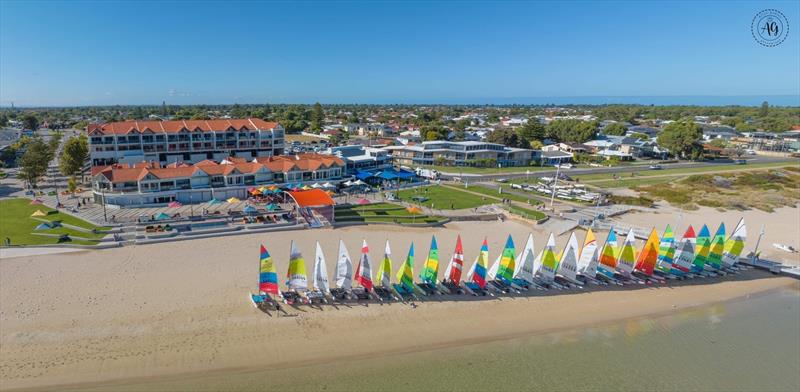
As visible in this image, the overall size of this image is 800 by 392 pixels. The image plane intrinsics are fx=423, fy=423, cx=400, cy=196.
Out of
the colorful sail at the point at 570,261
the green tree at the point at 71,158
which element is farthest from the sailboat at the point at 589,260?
the green tree at the point at 71,158

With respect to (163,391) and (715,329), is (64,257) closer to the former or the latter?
(163,391)

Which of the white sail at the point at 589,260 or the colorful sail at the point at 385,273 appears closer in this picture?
the colorful sail at the point at 385,273

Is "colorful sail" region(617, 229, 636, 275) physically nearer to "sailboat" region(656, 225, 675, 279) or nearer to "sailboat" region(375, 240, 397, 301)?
"sailboat" region(656, 225, 675, 279)

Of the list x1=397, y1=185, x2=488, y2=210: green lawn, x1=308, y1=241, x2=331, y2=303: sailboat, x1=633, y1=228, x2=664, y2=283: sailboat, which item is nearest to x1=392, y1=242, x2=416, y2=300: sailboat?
x1=308, y1=241, x2=331, y2=303: sailboat

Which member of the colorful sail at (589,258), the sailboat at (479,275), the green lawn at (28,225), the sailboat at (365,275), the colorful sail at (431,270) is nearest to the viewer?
the sailboat at (365,275)

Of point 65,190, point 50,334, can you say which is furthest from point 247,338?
point 65,190

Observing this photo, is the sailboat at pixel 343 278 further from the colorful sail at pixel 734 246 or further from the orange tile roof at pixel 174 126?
the orange tile roof at pixel 174 126
